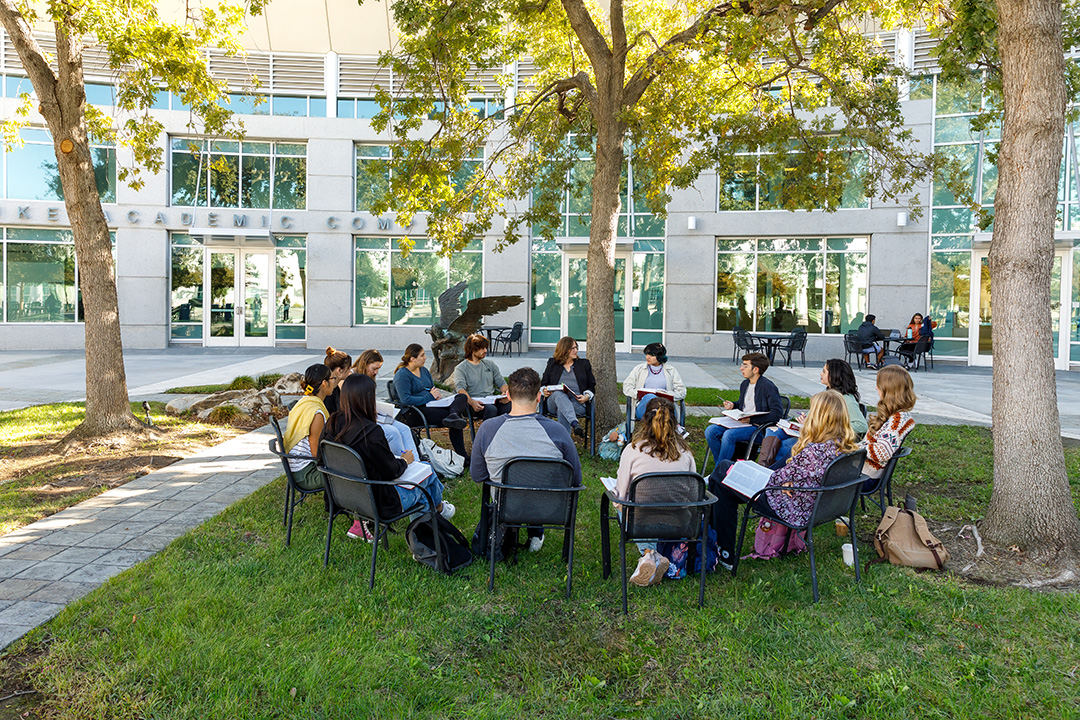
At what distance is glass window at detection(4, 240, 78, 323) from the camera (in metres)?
19.5

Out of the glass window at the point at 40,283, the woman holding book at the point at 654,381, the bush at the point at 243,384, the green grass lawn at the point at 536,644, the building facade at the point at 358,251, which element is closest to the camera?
the green grass lawn at the point at 536,644

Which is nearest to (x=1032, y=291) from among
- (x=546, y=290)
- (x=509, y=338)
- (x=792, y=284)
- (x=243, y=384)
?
(x=243, y=384)

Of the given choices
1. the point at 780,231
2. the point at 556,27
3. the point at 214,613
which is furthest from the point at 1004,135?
the point at 780,231

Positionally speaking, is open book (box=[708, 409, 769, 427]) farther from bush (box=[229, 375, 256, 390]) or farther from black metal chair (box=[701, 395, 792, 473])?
bush (box=[229, 375, 256, 390])

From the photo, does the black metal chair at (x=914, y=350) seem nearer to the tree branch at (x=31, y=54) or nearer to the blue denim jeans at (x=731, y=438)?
the blue denim jeans at (x=731, y=438)

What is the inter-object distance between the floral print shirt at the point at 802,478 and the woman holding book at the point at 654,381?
300 cm

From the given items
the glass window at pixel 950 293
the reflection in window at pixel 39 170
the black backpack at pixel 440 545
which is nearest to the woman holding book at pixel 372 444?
the black backpack at pixel 440 545

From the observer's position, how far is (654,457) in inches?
156

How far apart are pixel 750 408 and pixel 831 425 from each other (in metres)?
2.13

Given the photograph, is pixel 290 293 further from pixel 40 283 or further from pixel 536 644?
pixel 536 644

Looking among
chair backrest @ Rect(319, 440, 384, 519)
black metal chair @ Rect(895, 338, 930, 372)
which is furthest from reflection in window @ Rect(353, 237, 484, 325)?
chair backrest @ Rect(319, 440, 384, 519)

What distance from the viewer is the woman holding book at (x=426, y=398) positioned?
6.85 m

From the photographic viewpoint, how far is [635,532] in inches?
153

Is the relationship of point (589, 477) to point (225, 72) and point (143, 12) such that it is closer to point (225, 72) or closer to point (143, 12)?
point (143, 12)
